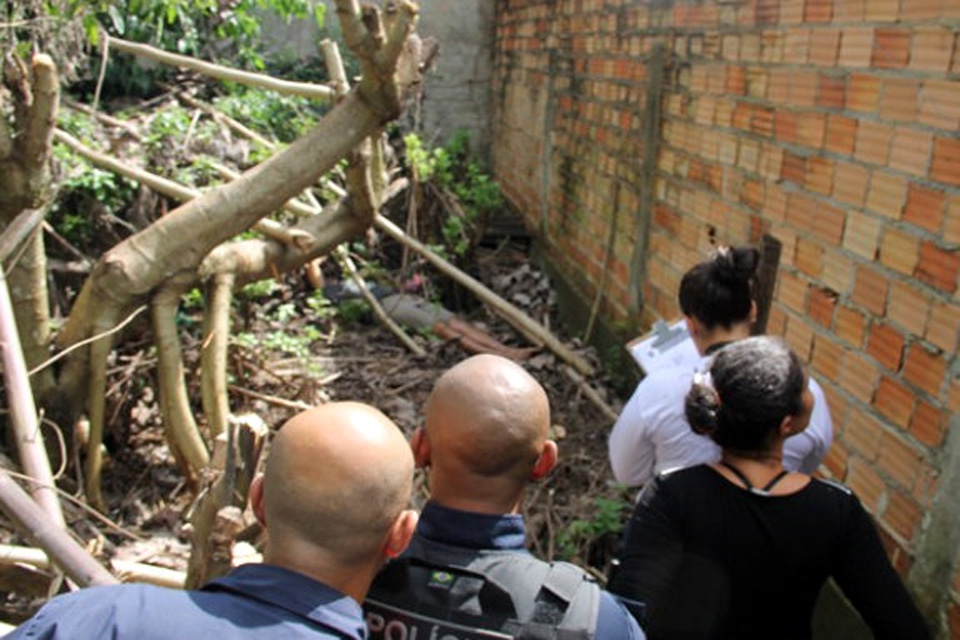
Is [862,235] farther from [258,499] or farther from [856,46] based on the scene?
[258,499]

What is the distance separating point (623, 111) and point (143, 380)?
3.25m

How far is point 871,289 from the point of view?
107 inches

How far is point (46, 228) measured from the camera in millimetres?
4906

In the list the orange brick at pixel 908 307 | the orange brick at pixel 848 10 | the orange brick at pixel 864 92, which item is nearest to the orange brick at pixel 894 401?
the orange brick at pixel 908 307

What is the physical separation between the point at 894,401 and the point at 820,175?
0.91m

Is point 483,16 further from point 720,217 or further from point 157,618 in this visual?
point 157,618

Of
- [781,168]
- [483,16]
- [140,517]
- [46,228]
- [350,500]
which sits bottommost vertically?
[140,517]

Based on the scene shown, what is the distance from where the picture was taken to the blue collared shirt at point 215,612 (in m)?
1.09

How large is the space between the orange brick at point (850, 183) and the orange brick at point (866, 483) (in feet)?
2.80

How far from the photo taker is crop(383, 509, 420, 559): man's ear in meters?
1.35

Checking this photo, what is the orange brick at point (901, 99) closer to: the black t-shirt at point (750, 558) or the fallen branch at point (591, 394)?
the black t-shirt at point (750, 558)

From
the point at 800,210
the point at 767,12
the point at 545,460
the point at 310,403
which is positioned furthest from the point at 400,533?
the point at 310,403

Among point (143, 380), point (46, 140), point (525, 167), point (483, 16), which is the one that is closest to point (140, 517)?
point (143, 380)

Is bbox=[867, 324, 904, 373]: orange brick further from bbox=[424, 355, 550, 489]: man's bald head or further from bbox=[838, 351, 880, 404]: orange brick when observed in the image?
bbox=[424, 355, 550, 489]: man's bald head
